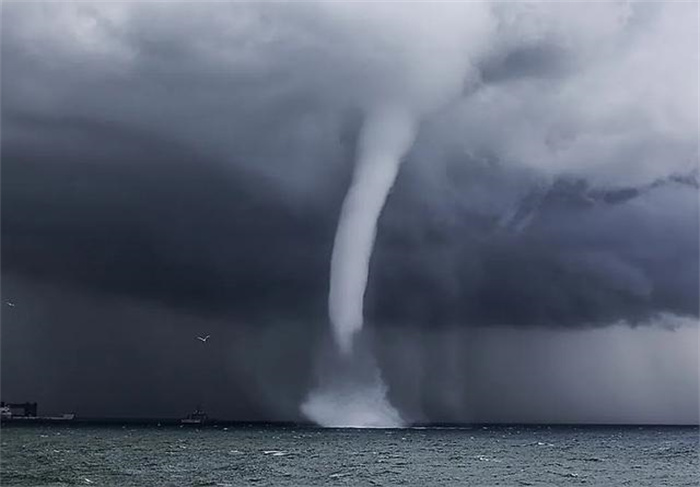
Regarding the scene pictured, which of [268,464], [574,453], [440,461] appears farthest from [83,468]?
[574,453]

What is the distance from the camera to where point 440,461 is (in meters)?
125

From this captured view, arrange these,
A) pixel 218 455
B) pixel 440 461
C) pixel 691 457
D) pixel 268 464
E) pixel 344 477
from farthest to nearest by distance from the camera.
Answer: pixel 691 457 → pixel 218 455 → pixel 440 461 → pixel 268 464 → pixel 344 477

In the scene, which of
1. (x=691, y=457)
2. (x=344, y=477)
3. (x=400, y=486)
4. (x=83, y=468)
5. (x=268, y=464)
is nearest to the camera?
(x=400, y=486)

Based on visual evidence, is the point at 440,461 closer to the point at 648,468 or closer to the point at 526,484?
the point at 648,468

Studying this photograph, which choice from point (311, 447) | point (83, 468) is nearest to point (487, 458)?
point (311, 447)

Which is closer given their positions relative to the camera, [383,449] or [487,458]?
[487,458]

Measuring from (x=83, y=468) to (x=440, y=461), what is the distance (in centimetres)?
4706

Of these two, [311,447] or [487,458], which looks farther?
[311,447]

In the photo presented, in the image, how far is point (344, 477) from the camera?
9488 centimetres

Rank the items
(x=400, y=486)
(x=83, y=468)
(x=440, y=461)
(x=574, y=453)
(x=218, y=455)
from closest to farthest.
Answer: (x=400, y=486) < (x=83, y=468) < (x=440, y=461) < (x=218, y=455) < (x=574, y=453)

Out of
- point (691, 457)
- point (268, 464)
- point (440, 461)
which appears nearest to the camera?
point (268, 464)

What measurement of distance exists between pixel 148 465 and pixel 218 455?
1004 inches

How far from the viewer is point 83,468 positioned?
10256cm

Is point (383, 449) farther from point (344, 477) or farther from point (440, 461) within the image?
point (344, 477)
